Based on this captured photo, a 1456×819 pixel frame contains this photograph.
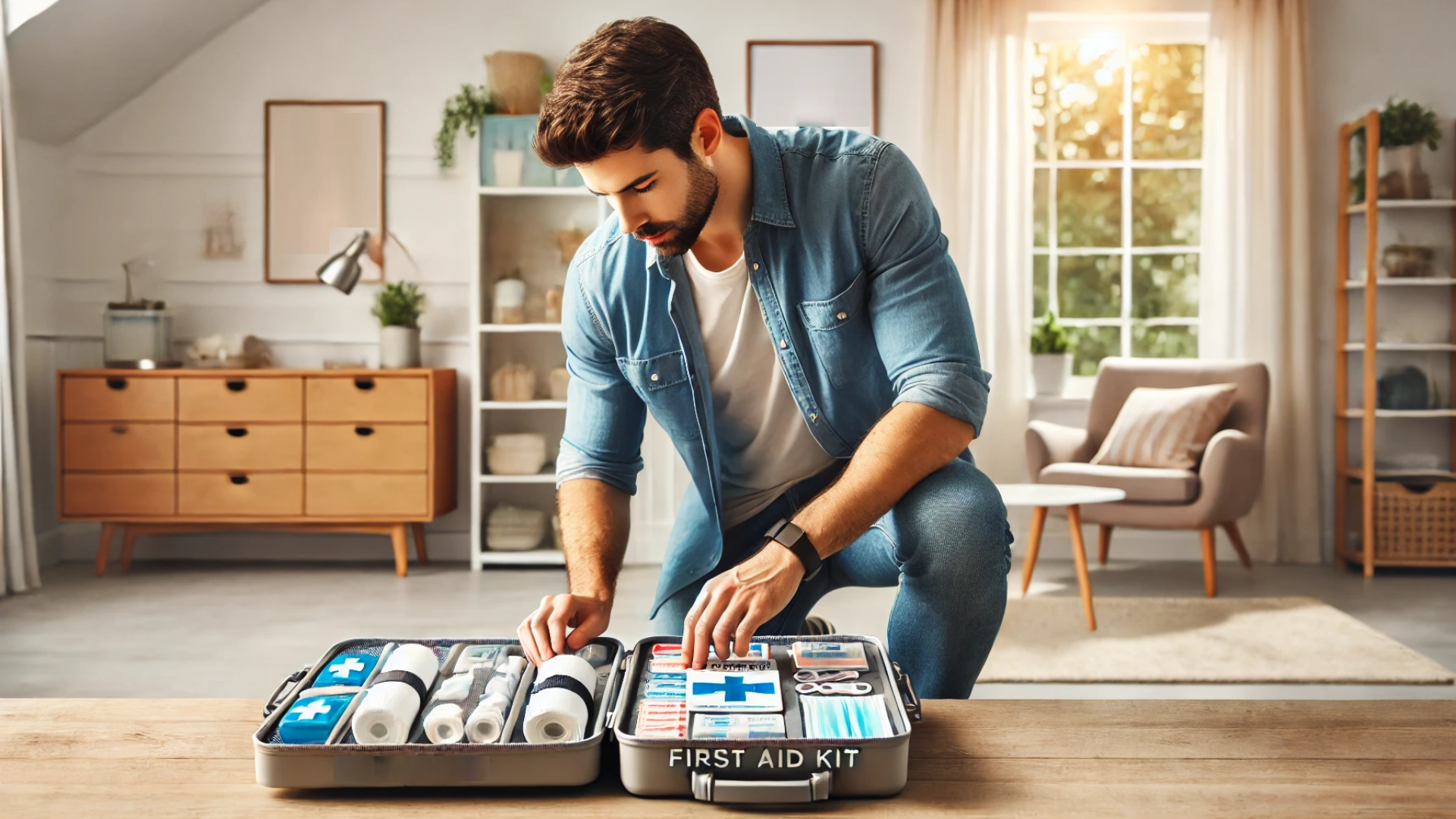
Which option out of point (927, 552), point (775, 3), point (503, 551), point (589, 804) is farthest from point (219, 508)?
point (589, 804)

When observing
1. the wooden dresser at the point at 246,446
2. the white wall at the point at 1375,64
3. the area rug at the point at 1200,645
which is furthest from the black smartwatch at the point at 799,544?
the white wall at the point at 1375,64

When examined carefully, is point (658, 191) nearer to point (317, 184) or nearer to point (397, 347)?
point (397, 347)

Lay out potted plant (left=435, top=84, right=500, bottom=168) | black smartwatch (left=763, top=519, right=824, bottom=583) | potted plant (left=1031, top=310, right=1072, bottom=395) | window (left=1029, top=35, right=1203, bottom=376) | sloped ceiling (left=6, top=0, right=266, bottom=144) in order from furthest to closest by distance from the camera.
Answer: window (left=1029, top=35, right=1203, bottom=376), potted plant (left=1031, top=310, right=1072, bottom=395), potted plant (left=435, top=84, right=500, bottom=168), sloped ceiling (left=6, top=0, right=266, bottom=144), black smartwatch (left=763, top=519, right=824, bottom=583)

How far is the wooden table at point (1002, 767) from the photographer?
2.59 ft

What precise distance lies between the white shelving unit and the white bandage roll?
11.4ft

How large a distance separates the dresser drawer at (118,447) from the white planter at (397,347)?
2.60 feet

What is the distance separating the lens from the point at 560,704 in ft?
2.86

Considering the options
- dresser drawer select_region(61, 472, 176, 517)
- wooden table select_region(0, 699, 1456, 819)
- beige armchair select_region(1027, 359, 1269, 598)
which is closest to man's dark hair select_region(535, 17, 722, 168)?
wooden table select_region(0, 699, 1456, 819)

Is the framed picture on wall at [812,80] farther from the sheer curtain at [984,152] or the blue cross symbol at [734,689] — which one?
the blue cross symbol at [734,689]

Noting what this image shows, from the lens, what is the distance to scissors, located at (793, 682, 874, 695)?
3.04 feet

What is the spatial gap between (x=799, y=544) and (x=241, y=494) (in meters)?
3.38

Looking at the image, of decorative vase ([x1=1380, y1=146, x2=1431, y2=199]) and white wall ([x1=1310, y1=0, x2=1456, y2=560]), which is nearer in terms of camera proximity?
decorative vase ([x1=1380, y1=146, x2=1431, y2=199])

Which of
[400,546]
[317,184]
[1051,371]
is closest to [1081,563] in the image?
[1051,371]

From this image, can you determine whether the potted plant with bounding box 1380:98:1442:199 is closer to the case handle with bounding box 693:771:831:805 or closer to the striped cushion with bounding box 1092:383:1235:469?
the striped cushion with bounding box 1092:383:1235:469
